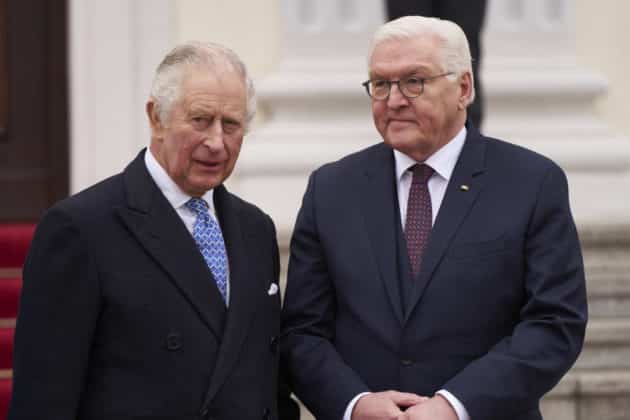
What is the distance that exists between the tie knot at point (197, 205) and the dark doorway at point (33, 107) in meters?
3.15

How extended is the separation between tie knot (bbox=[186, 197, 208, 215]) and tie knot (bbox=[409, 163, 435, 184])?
0.43 meters

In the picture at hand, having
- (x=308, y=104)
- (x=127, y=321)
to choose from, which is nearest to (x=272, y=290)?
(x=127, y=321)

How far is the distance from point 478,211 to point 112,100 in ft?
9.81

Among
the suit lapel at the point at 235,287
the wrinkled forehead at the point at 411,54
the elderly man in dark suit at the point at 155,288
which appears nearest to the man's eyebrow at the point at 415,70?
the wrinkled forehead at the point at 411,54

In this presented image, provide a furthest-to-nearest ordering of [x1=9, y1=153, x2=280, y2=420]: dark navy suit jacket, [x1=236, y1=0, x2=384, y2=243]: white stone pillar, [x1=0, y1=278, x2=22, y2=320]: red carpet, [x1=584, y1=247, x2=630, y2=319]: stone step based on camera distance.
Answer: [x1=236, y1=0, x2=384, y2=243]: white stone pillar
[x1=0, y1=278, x2=22, y2=320]: red carpet
[x1=584, y1=247, x2=630, y2=319]: stone step
[x1=9, y1=153, x2=280, y2=420]: dark navy suit jacket

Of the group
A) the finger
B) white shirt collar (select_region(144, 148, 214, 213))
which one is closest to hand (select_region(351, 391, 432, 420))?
the finger

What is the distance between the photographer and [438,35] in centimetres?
267

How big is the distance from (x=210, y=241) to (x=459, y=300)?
487 mm

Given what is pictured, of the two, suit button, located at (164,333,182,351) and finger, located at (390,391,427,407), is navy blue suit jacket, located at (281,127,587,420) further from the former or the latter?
suit button, located at (164,333,182,351)

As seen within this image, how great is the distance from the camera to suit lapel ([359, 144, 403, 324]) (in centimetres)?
271

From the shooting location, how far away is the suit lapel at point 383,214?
2705 millimetres

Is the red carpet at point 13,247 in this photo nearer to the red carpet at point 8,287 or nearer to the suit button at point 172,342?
the red carpet at point 8,287

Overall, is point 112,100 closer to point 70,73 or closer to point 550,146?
point 70,73

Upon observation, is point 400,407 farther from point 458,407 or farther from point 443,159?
point 443,159
